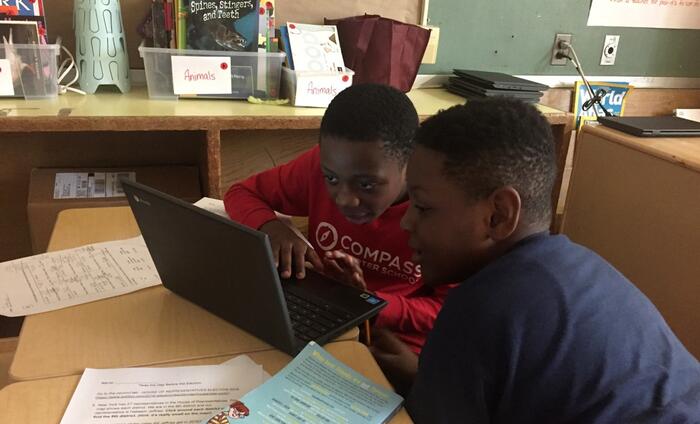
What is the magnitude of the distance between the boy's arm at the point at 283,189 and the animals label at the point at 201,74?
1.36 ft

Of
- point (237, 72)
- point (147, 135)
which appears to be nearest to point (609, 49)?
point (237, 72)

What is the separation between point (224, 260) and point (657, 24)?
88.7 inches

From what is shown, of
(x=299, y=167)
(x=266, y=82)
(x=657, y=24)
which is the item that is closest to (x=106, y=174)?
(x=266, y=82)

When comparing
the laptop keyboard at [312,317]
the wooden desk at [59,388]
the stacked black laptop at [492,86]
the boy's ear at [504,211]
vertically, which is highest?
the stacked black laptop at [492,86]

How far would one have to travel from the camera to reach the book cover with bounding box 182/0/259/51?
1.62 metres

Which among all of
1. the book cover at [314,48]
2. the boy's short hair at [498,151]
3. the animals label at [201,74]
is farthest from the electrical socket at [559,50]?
the boy's short hair at [498,151]

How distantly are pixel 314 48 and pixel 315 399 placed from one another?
3.99 ft

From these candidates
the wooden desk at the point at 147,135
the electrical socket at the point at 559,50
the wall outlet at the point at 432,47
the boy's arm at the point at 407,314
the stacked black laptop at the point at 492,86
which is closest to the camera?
the boy's arm at the point at 407,314

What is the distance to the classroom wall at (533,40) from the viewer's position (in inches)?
83.2

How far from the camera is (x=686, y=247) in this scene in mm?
1551

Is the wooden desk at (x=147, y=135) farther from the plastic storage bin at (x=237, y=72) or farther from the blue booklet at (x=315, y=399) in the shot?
the blue booklet at (x=315, y=399)

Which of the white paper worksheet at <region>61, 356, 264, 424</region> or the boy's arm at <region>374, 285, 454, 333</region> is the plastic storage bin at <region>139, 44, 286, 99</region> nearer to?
the boy's arm at <region>374, 285, 454, 333</region>

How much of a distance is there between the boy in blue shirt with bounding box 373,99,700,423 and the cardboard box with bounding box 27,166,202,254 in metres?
1.06

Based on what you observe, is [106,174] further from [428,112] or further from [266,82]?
[428,112]
